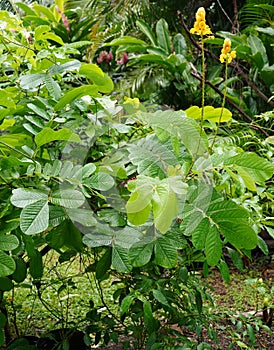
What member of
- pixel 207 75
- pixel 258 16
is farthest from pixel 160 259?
pixel 258 16

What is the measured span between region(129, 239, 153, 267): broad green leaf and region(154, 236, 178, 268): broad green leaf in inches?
0.7

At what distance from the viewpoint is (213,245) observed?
0.86 m

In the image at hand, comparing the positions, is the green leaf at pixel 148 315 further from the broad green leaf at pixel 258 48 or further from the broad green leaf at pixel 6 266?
the broad green leaf at pixel 258 48

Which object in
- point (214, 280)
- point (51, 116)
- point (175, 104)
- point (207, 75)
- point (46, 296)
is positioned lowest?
point (214, 280)

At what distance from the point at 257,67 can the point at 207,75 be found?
0.49m

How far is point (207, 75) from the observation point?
392 centimetres

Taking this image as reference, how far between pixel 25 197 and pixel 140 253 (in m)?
0.27

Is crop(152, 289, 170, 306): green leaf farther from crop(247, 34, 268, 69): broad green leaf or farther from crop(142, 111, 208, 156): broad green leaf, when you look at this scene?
crop(247, 34, 268, 69): broad green leaf

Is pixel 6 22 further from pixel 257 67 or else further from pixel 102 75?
pixel 257 67

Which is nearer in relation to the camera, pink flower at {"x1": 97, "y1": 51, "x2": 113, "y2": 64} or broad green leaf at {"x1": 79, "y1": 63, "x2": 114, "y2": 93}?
broad green leaf at {"x1": 79, "y1": 63, "x2": 114, "y2": 93}

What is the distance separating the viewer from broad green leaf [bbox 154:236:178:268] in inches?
36.9

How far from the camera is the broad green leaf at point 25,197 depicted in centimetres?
81

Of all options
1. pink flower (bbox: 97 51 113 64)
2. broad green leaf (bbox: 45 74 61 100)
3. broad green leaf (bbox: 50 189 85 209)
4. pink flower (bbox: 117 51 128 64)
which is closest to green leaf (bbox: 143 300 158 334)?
broad green leaf (bbox: 50 189 85 209)

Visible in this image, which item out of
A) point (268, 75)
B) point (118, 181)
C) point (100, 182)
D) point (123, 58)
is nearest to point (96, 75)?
point (118, 181)
